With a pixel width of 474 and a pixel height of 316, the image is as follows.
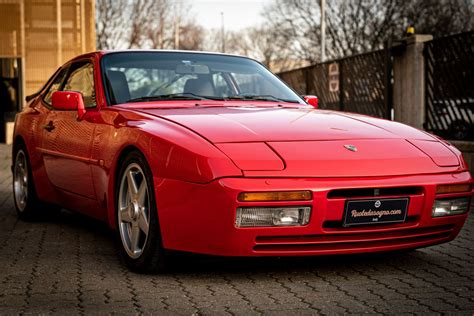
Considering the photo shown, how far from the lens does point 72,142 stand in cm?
621

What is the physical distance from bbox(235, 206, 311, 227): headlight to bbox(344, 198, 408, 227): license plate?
0.24 meters

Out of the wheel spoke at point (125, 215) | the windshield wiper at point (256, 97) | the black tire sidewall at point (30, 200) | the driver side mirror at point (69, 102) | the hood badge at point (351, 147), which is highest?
the windshield wiper at point (256, 97)

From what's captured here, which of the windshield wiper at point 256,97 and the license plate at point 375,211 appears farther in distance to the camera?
the windshield wiper at point 256,97

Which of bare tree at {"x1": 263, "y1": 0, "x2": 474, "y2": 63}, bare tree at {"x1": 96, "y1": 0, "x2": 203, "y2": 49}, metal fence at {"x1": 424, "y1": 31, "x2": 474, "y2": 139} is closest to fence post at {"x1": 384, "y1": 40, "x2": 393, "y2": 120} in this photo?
metal fence at {"x1": 424, "y1": 31, "x2": 474, "y2": 139}

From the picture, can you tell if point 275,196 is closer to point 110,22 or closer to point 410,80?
point 410,80

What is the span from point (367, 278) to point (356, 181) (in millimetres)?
600

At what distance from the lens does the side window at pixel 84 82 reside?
6.30 m

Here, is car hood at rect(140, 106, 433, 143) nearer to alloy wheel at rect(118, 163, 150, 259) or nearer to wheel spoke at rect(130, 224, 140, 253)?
alloy wheel at rect(118, 163, 150, 259)

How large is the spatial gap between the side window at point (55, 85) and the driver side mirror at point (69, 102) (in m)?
1.17

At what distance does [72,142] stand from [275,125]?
1.80m

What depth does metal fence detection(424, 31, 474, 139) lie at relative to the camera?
35.4 feet

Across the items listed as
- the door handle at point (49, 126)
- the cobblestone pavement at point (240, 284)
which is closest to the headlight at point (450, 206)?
the cobblestone pavement at point (240, 284)

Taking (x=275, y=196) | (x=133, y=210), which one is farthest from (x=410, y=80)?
(x=275, y=196)

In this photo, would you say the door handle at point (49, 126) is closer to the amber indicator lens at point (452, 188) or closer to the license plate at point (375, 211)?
the license plate at point (375, 211)
